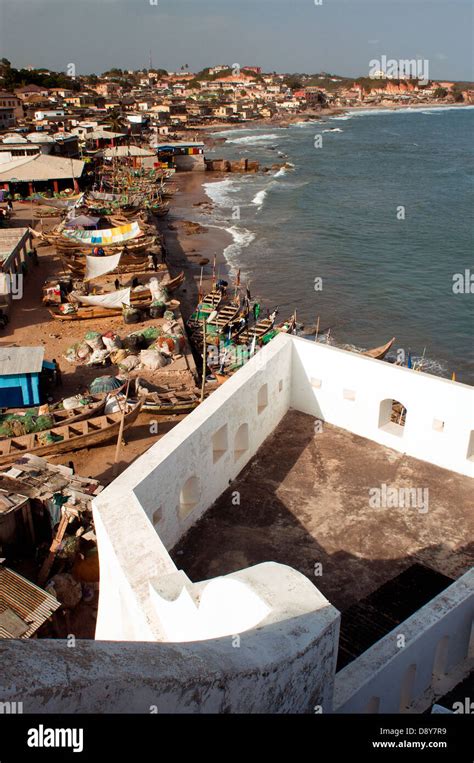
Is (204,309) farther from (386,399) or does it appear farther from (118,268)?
(386,399)

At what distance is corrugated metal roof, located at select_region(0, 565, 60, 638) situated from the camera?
36.2 ft

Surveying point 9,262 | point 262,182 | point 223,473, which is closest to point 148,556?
point 223,473

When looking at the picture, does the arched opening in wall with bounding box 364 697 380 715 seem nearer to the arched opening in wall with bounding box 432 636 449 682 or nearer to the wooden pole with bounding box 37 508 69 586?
the arched opening in wall with bounding box 432 636 449 682

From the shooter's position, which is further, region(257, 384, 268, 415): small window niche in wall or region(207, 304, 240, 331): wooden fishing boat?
region(207, 304, 240, 331): wooden fishing boat

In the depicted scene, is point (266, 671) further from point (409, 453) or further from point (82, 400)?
point (82, 400)

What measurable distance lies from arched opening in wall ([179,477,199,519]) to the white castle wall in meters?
3.60

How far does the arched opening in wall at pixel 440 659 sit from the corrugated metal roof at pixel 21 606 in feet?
21.6

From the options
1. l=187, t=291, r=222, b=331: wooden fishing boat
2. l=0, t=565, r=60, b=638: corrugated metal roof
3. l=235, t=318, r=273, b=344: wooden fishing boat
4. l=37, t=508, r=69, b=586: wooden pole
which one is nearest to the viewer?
l=0, t=565, r=60, b=638: corrugated metal roof

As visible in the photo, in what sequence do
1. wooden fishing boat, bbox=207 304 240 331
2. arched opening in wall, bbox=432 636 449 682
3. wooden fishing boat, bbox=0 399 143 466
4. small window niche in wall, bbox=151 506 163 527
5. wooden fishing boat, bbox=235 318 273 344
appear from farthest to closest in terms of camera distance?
wooden fishing boat, bbox=207 304 240 331, wooden fishing boat, bbox=235 318 273 344, wooden fishing boat, bbox=0 399 143 466, small window niche in wall, bbox=151 506 163 527, arched opening in wall, bbox=432 636 449 682

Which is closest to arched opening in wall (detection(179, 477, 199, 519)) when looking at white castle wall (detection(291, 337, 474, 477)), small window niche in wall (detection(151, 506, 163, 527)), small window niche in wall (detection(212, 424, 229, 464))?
small window niche in wall (detection(212, 424, 229, 464))

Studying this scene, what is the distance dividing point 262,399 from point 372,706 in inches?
220

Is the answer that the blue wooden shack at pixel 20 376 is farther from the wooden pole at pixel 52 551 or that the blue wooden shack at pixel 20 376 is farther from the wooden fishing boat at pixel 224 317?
the wooden fishing boat at pixel 224 317

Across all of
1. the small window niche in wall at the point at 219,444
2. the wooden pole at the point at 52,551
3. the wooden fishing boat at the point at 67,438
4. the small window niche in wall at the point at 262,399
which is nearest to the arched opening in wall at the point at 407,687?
the small window niche in wall at the point at 219,444

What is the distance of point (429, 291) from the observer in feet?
119
